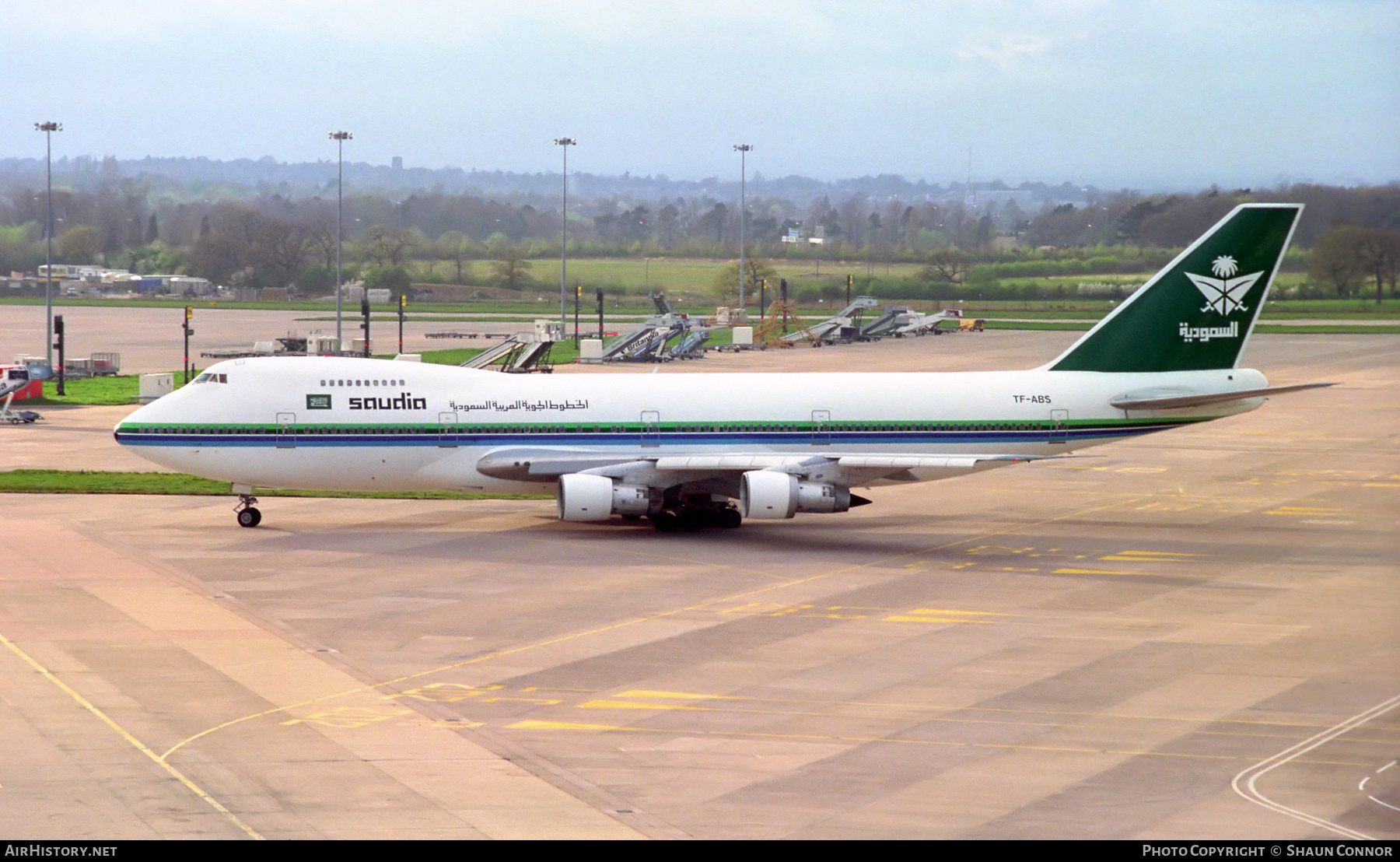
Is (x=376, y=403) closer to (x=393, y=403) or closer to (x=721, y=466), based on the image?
(x=393, y=403)

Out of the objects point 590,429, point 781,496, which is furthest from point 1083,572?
point 590,429

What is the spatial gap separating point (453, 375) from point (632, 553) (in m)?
7.28

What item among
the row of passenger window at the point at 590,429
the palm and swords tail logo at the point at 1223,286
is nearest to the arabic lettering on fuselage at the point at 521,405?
the row of passenger window at the point at 590,429

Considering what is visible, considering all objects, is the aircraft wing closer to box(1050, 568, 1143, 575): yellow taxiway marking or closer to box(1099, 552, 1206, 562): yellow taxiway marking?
box(1099, 552, 1206, 562): yellow taxiway marking

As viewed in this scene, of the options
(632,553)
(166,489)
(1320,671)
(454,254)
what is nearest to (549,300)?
(454,254)

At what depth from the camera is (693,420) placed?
40.1 meters

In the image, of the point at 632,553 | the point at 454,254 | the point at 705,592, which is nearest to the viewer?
the point at 705,592

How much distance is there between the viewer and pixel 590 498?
38.1 metres

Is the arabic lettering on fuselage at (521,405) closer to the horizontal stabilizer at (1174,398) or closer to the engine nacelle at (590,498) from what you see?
the engine nacelle at (590,498)

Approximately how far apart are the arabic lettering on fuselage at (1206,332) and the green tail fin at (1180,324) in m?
0.02

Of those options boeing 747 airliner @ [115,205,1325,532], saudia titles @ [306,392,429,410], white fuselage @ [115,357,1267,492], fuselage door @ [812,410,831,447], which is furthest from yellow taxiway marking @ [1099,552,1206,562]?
saudia titles @ [306,392,429,410]

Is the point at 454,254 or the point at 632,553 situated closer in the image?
the point at 632,553

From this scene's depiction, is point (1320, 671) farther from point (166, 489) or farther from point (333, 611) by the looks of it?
point (166, 489)

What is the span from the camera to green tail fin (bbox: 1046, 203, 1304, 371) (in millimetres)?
41438
